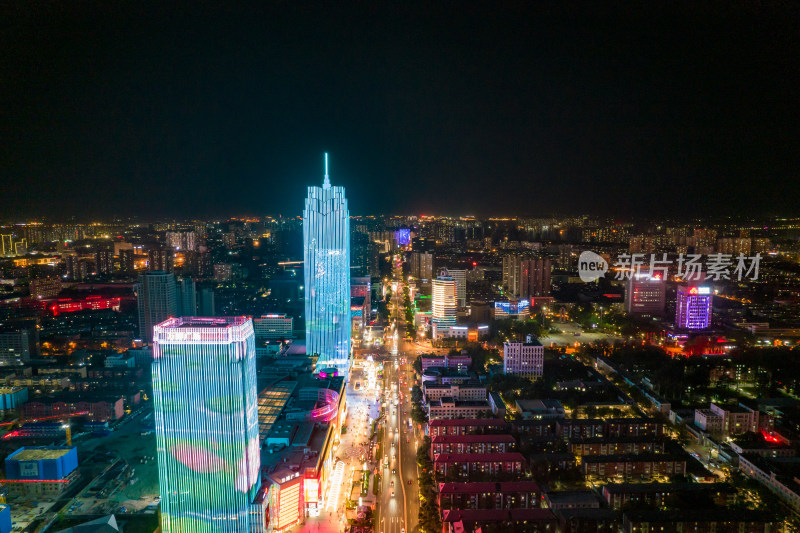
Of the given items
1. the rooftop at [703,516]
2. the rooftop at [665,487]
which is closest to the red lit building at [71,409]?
the rooftop at [665,487]

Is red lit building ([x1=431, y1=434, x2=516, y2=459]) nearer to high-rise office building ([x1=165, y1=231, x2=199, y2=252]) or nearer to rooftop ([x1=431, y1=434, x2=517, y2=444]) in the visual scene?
rooftop ([x1=431, y1=434, x2=517, y2=444])

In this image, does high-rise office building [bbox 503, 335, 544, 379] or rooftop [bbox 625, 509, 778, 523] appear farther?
high-rise office building [bbox 503, 335, 544, 379]

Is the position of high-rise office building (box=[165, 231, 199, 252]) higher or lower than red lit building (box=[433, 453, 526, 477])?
higher

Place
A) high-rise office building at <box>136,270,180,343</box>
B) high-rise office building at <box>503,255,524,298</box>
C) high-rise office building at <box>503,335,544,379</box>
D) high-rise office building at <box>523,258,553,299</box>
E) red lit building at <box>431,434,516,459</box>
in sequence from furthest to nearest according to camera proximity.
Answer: high-rise office building at <box>503,255,524,298</box> < high-rise office building at <box>523,258,553,299</box> < high-rise office building at <box>136,270,180,343</box> < high-rise office building at <box>503,335,544,379</box> < red lit building at <box>431,434,516,459</box>

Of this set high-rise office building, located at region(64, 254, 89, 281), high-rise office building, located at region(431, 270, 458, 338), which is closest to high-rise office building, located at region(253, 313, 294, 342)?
high-rise office building, located at region(431, 270, 458, 338)

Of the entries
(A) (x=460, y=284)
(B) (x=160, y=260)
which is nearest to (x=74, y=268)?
(B) (x=160, y=260)

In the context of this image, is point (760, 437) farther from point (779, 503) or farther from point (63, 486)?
Result: point (63, 486)

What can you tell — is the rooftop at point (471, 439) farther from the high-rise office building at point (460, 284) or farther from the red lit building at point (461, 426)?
the high-rise office building at point (460, 284)
